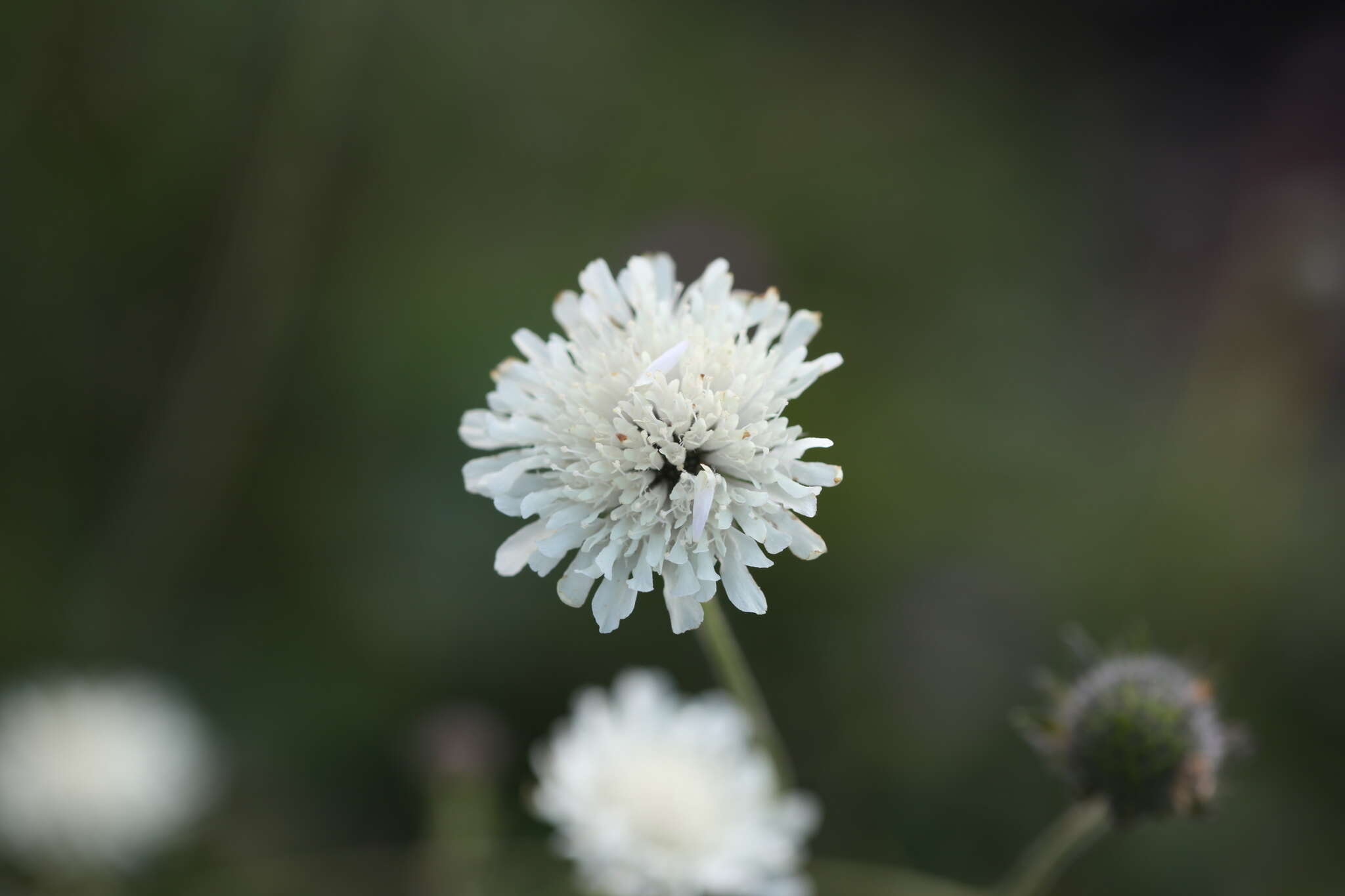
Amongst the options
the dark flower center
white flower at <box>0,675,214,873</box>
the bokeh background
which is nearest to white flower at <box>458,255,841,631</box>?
the dark flower center

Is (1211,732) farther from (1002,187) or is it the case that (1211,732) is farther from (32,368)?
(32,368)

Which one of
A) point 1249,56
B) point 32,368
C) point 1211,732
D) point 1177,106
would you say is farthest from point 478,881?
point 1249,56

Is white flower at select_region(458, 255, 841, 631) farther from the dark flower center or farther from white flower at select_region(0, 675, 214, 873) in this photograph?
white flower at select_region(0, 675, 214, 873)

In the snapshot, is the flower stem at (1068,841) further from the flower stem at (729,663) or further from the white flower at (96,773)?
the white flower at (96,773)

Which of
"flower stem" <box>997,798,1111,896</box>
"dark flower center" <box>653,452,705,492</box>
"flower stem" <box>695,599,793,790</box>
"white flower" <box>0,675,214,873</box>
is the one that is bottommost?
"flower stem" <box>997,798,1111,896</box>

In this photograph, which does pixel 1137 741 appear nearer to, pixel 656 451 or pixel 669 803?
pixel 669 803

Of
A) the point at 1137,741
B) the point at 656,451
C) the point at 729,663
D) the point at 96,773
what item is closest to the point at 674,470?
the point at 656,451
